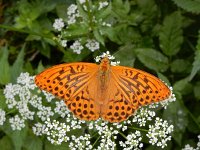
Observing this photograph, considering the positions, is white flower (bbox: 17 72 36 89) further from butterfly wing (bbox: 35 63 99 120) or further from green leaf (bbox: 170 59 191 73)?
green leaf (bbox: 170 59 191 73)

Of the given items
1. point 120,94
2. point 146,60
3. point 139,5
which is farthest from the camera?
point 139,5

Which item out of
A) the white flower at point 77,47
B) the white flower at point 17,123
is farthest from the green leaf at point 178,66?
the white flower at point 17,123

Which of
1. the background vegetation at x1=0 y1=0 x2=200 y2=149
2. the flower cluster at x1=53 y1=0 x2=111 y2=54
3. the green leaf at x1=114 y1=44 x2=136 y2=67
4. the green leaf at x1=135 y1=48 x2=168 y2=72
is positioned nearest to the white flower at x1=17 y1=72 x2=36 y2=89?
the background vegetation at x1=0 y1=0 x2=200 y2=149

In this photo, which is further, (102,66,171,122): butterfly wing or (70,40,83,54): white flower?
(70,40,83,54): white flower

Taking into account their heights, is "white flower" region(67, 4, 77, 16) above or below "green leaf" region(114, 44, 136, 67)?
above

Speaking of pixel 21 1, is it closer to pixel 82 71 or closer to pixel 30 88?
pixel 30 88

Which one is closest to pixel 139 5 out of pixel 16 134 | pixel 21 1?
pixel 21 1

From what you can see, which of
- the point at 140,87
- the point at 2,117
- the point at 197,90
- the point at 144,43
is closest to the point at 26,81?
the point at 2,117
